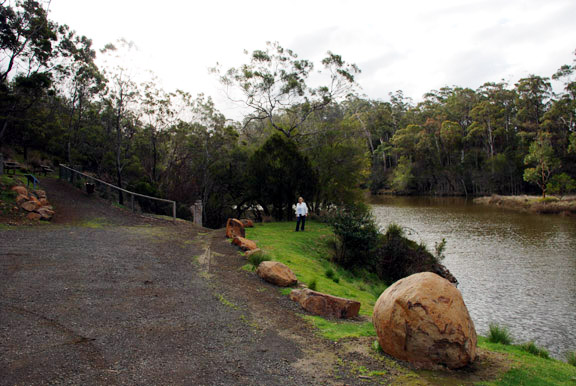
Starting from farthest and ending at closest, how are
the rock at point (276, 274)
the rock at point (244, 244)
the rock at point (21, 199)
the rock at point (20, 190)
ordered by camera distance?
the rock at point (20, 190), the rock at point (21, 199), the rock at point (244, 244), the rock at point (276, 274)

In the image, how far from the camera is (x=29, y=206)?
1612 centimetres

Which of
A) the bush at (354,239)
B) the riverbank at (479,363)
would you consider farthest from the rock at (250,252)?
the bush at (354,239)

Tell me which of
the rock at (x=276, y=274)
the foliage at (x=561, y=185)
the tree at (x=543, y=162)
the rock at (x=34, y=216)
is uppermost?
the tree at (x=543, y=162)

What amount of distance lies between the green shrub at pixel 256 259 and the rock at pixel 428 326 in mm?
5795

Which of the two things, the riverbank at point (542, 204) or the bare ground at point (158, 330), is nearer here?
the bare ground at point (158, 330)

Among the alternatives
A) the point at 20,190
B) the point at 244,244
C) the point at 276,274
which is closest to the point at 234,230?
the point at 244,244

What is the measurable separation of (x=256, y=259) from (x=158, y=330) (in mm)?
5104

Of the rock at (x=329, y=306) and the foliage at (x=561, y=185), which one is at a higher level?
the foliage at (x=561, y=185)

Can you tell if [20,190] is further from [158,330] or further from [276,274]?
[158,330]

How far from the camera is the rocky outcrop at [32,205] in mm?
15922

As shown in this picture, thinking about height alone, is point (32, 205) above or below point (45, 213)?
above

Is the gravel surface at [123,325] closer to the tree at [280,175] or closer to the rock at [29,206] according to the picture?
the rock at [29,206]

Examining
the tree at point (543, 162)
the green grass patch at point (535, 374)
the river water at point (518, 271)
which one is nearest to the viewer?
the green grass patch at point (535, 374)

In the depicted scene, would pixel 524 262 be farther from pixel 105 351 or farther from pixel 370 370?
pixel 105 351
